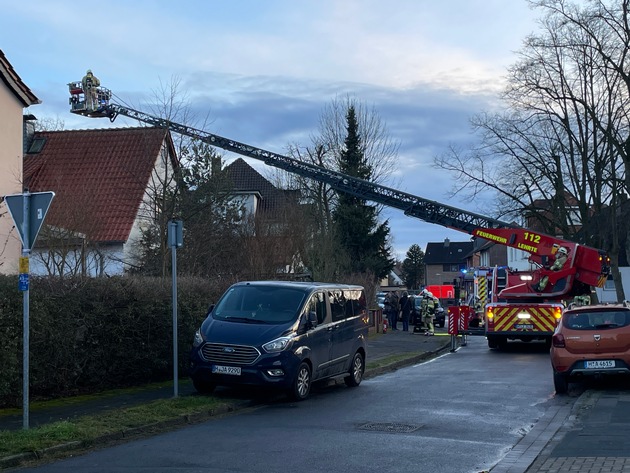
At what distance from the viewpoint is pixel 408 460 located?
8977 mm

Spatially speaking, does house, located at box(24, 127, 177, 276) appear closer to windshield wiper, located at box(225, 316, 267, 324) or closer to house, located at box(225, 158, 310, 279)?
house, located at box(225, 158, 310, 279)

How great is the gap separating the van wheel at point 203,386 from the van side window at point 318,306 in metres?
2.13

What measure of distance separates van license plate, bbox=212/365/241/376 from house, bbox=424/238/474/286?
5148 inches

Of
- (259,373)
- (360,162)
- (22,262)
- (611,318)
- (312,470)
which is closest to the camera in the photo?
(312,470)

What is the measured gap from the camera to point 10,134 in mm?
23109

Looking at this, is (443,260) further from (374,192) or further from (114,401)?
(114,401)

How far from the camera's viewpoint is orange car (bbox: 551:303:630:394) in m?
14.8

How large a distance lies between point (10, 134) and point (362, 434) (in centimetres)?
1618

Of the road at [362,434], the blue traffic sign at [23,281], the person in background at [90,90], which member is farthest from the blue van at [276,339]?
the person in background at [90,90]

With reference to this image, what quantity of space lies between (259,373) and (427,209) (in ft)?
73.3

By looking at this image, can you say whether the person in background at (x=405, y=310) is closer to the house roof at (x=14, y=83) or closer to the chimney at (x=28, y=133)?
the chimney at (x=28, y=133)

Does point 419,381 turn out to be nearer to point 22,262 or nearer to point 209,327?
point 209,327

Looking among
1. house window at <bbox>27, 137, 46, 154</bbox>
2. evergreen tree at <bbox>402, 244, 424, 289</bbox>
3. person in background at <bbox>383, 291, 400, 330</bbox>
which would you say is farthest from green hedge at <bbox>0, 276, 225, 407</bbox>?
evergreen tree at <bbox>402, 244, 424, 289</bbox>

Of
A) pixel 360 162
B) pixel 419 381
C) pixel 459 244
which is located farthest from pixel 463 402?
pixel 459 244
